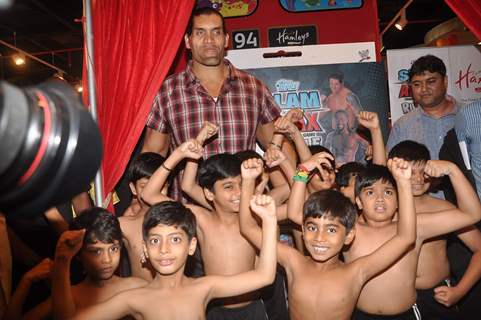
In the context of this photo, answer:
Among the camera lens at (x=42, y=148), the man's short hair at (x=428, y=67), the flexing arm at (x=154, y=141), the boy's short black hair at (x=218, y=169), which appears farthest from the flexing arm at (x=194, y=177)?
the camera lens at (x=42, y=148)

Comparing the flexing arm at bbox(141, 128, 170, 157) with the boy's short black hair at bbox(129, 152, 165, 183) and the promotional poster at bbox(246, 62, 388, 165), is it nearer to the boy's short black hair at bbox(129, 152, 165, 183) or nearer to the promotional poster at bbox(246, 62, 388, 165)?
the boy's short black hair at bbox(129, 152, 165, 183)

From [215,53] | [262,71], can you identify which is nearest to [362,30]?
[262,71]

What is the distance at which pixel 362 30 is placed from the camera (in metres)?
4.62

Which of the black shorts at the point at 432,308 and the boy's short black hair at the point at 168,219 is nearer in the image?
the boy's short black hair at the point at 168,219

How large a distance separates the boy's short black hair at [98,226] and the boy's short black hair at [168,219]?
20cm

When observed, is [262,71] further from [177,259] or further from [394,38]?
[394,38]

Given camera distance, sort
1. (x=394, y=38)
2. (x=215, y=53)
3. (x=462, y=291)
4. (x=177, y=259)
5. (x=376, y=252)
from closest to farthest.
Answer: (x=177, y=259), (x=376, y=252), (x=462, y=291), (x=215, y=53), (x=394, y=38)

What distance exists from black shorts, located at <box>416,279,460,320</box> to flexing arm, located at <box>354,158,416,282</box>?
1.97ft

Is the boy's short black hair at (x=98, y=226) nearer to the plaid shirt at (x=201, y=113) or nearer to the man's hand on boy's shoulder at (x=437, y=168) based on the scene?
the plaid shirt at (x=201, y=113)

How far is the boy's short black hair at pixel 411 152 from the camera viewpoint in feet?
10.8

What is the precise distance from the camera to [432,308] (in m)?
3.13

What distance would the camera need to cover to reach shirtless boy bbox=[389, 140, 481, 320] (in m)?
3.13

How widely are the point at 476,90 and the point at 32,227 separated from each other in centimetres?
371

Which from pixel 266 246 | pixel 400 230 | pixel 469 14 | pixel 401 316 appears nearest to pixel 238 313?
pixel 266 246
